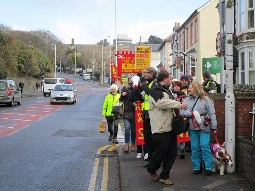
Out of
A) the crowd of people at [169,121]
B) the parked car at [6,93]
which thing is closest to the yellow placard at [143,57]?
the crowd of people at [169,121]

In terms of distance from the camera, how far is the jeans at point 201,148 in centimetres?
725

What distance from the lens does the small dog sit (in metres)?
7.11

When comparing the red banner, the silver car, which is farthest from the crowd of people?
the silver car

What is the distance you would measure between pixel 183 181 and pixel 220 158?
0.80 metres

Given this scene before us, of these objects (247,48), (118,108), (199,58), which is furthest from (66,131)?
(199,58)

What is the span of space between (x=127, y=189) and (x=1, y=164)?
3605 mm

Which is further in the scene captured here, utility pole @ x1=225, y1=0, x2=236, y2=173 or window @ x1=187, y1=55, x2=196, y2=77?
window @ x1=187, y1=55, x2=196, y2=77

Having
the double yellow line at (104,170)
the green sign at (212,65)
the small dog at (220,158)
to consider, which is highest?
the green sign at (212,65)

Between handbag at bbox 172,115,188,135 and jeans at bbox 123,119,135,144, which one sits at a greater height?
handbag at bbox 172,115,188,135

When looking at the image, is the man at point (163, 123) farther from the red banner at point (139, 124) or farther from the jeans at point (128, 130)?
the jeans at point (128, 130)

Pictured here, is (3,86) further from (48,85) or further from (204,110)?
(204,110)

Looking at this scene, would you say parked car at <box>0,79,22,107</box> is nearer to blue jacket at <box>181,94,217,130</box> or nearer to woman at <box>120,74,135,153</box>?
woman at <box>120,74,135,153</box>

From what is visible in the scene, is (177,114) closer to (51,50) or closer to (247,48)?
(247,48)

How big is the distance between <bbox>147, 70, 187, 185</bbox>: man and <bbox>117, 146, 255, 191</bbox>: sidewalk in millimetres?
242
